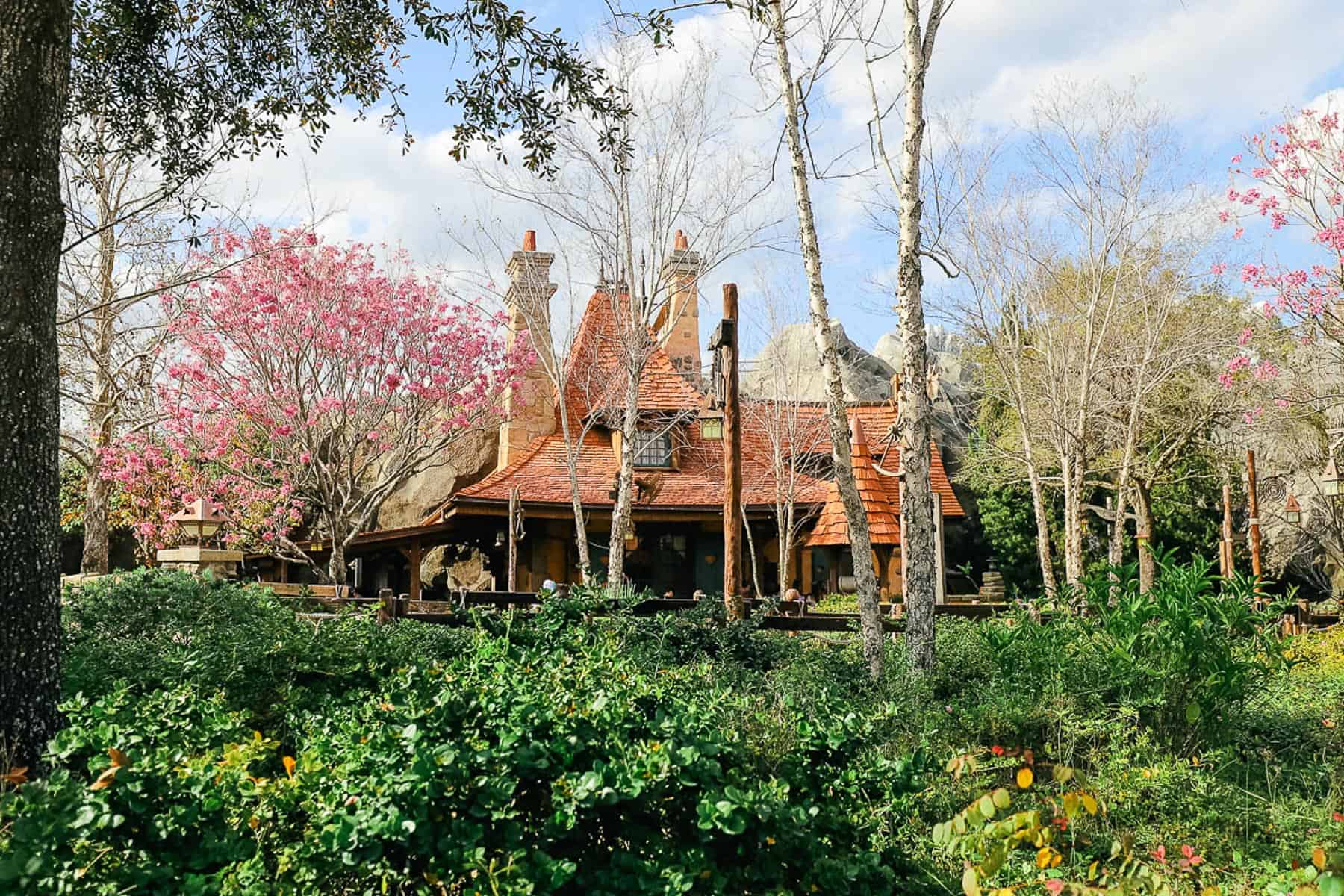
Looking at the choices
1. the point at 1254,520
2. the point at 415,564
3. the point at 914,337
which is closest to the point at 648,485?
the point at 415,564

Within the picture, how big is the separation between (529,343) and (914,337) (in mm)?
15625

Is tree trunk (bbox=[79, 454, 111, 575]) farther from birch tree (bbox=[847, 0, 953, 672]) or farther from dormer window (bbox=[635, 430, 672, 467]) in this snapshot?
birch tree (bbox=[847, 0, 953, 672])

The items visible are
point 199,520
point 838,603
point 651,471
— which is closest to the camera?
point 199,520

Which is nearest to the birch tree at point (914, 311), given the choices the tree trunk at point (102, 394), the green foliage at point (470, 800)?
the green foliage at point (470, 800)

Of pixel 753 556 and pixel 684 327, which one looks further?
pixel 684 327

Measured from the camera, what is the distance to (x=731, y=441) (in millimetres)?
11938

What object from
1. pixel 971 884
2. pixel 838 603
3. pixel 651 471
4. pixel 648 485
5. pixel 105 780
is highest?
pixel 651 471

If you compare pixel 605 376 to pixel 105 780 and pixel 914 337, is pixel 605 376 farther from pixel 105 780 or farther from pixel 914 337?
pixel 105 780

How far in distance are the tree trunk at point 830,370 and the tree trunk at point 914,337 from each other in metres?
0.40

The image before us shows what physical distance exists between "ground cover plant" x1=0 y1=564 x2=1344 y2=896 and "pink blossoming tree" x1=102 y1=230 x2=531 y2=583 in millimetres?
12307

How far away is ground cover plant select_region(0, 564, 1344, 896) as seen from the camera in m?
2.83

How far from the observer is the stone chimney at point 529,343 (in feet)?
71.0

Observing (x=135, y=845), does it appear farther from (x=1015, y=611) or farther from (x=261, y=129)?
(x=261, y=129)

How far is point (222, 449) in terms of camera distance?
20.2m
